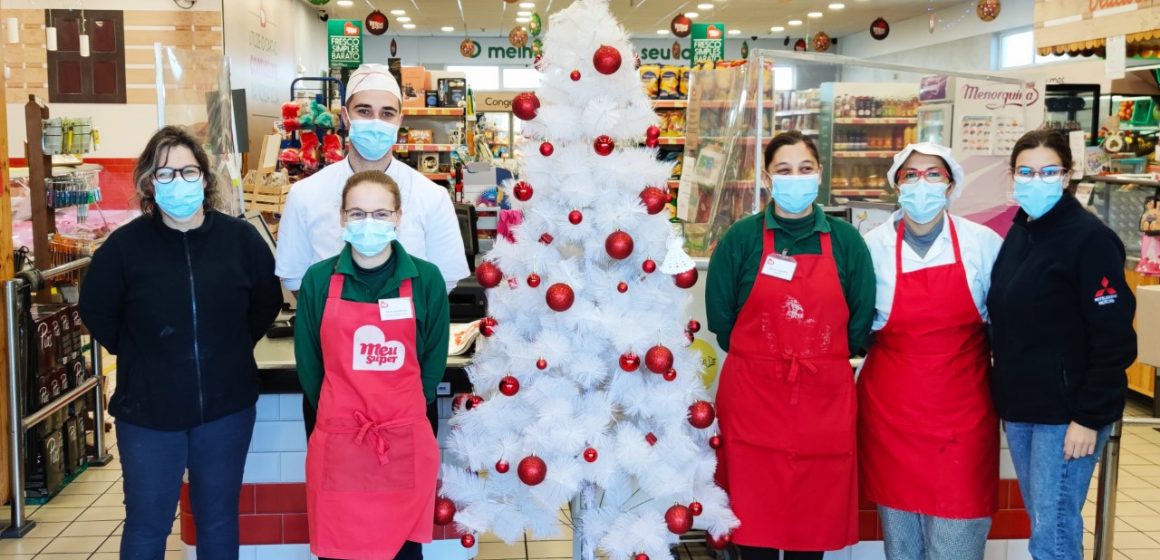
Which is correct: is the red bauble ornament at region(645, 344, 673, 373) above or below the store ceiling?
below

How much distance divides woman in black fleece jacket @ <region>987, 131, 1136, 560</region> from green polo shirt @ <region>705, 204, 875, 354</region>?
1.19 ft

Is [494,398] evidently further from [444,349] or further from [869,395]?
[869,395]

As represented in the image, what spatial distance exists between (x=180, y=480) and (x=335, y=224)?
2.91 ft

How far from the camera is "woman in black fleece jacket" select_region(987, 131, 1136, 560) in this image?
2.62 m

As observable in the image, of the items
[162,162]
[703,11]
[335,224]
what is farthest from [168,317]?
[703,11]

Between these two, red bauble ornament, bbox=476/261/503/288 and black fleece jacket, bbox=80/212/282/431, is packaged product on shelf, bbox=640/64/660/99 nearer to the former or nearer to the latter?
red bauble ornament, bbox=476/261/503/288

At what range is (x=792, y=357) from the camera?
2.80 metres

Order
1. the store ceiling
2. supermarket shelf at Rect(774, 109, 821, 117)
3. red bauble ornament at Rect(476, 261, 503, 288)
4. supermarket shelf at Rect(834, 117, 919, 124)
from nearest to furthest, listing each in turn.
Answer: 1. red bauble ornament at Rect(476, 261, 503, 288)
2. supermarket shelf at Rect(774, 109, 821, 117)
3. supermarket shelf at Rect(834, 117, 919, 124)
4. the store ceiling

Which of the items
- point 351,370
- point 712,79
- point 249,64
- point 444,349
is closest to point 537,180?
point 444,349

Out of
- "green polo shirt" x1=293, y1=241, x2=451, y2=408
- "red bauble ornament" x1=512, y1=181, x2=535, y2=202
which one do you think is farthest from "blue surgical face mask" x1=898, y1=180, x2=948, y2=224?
"green polo shirt" x1=293, y1=241, x2=451, y2=408

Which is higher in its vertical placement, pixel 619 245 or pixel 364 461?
pixel 619 245

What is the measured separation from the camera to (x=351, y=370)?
2.62 m

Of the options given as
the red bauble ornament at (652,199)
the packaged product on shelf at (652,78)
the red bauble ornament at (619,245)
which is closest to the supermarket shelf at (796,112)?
the packaged product on shelf at (652,78)

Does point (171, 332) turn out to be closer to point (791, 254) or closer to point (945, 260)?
point (791, 254)
